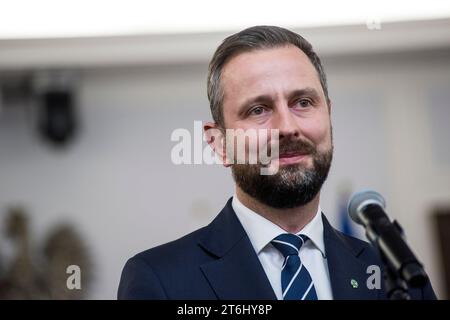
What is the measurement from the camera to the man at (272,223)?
1693mm

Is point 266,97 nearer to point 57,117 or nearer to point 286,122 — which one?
point 286,122

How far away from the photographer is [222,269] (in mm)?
1690

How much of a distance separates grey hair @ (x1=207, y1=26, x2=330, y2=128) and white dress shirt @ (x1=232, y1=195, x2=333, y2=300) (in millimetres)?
262

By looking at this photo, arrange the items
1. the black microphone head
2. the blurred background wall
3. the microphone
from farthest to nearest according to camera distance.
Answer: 1. the blurred background wall
2. the black microphone head
3. the microphone

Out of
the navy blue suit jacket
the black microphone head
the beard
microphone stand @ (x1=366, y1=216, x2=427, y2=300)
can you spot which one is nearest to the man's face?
the beard

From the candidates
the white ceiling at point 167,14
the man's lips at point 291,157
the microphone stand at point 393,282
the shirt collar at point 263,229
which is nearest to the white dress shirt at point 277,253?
the shirt collar at point 263,229

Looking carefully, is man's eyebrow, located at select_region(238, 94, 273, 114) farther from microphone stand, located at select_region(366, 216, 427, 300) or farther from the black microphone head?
microphone stand, located at select_region(366, 216, 427, 300)

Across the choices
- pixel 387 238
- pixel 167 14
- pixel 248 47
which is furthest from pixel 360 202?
pixel 167 14

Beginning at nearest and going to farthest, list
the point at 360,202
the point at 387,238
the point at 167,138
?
the point at 387,238, the point at 360,202, the point at 167,138

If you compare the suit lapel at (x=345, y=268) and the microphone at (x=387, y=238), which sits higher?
the microphone at (x=387, y=238)

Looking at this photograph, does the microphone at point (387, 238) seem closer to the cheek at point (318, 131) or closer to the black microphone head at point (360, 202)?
the black microphone head at point (360, 202)

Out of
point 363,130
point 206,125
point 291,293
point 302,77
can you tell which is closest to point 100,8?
point 206,125

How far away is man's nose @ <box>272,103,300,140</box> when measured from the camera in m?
1.69

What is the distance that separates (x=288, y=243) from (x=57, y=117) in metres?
0.73
